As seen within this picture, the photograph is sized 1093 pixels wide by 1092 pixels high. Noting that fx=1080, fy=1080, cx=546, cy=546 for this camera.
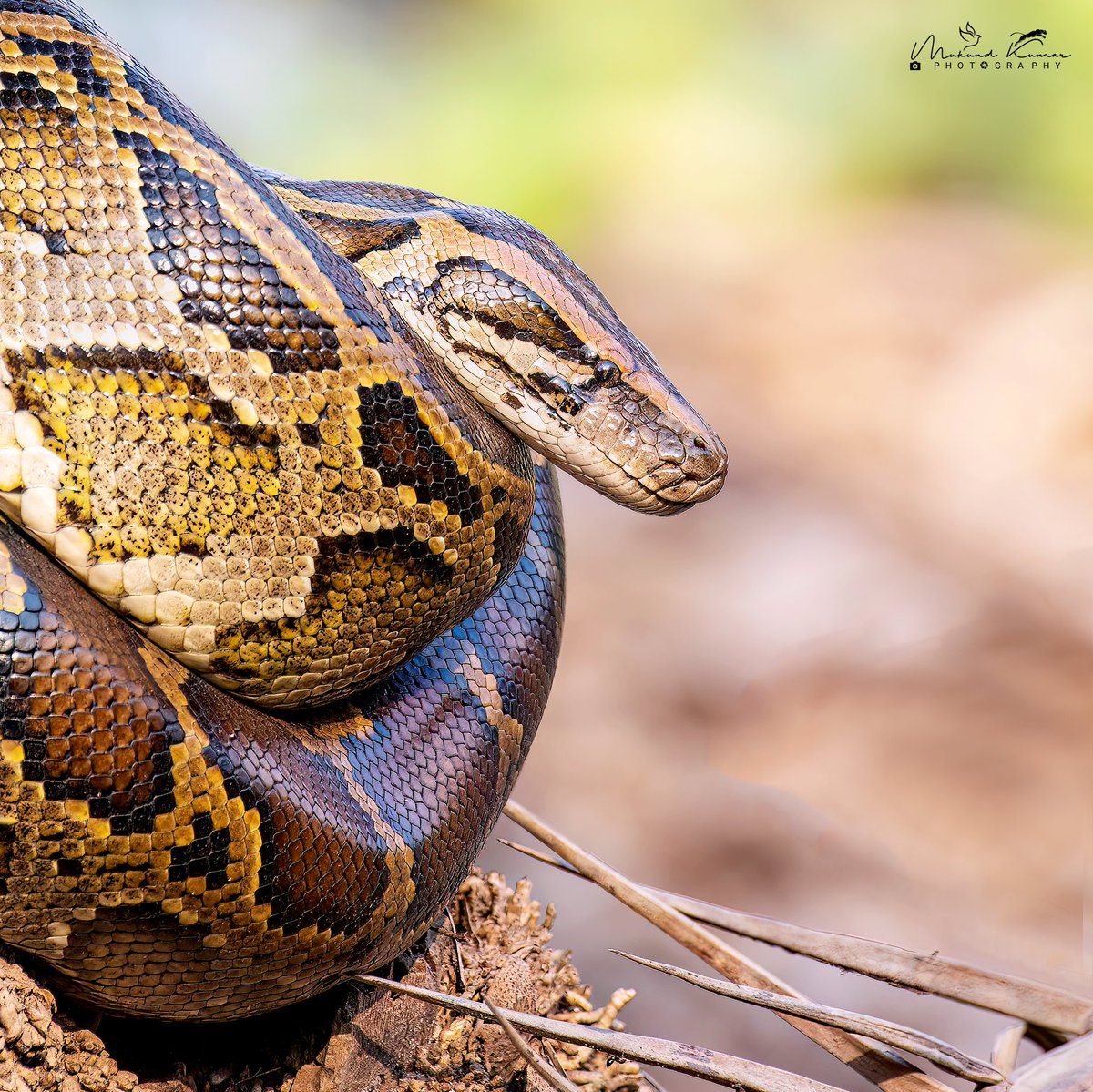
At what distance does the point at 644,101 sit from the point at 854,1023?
36.3ft

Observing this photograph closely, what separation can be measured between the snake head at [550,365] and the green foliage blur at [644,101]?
7660 mm

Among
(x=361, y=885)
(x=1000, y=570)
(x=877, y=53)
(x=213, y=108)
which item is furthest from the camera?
(x=877, y=53)

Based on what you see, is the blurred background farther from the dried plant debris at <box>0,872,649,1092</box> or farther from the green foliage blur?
the dried plant debris at <box>0,872,649,1092</box>

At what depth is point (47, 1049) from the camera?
1.78 meters

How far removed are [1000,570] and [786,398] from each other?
244 cm

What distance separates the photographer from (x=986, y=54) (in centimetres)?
1025

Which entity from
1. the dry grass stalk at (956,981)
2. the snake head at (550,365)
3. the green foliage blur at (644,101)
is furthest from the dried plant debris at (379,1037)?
the green foliage blur at (644,101)

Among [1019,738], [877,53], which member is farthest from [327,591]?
[877,53]

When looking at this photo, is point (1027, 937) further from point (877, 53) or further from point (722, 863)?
point (877, 53)

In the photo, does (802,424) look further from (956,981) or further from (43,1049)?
(43,1049)

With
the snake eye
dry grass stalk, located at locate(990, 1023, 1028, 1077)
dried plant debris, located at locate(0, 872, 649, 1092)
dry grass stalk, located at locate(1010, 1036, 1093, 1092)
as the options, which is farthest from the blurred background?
the snake eye

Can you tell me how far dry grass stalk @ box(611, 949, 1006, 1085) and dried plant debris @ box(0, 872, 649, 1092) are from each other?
0.30 m

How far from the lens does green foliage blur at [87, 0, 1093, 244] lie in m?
10.0

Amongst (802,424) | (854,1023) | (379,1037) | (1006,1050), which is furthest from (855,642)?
(854,1023)
